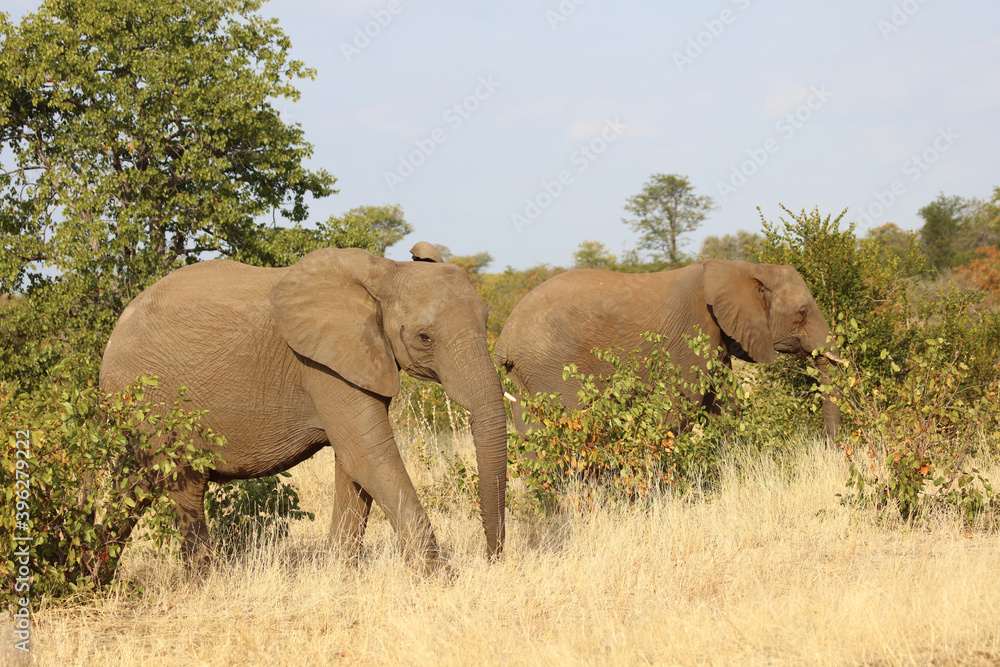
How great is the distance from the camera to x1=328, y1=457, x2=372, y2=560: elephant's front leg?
7.16 m

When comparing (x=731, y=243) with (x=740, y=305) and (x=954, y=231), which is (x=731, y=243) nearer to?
(x=954, y=231)

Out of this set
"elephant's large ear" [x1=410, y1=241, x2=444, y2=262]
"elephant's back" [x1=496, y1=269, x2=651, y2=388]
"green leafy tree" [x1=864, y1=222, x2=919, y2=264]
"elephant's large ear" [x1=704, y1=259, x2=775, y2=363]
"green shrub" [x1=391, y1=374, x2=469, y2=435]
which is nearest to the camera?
"elephant's large ear" [x1=410, y1=241, x2=444, y2=262]

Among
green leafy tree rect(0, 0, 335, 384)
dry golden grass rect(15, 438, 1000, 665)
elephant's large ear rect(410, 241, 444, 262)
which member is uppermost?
green leafy tree rect(0, 0, 335, 384)

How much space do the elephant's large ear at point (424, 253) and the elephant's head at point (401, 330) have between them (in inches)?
11.0

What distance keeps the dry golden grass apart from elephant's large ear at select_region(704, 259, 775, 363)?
8.35 ft

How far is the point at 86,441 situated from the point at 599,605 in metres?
3.53

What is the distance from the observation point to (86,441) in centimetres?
592

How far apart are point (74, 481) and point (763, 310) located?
24.6ft

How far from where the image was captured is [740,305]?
1015cm

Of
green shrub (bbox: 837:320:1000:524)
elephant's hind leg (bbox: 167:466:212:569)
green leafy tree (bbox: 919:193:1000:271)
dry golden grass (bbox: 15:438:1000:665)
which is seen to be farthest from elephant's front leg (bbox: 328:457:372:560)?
green leafy tree (bbox: 919:193:1000:271)

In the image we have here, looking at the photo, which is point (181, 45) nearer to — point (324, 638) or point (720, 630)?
point (324, 638)

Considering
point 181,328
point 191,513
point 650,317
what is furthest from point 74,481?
point 650,317

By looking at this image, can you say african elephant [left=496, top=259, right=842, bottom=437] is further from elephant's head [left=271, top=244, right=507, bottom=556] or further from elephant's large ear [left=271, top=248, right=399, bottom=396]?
elephant's large ear [left=271, top=248, right=399, bottom=396]

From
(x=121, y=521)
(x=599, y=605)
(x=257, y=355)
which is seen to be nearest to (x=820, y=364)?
(x=599, y=605)
